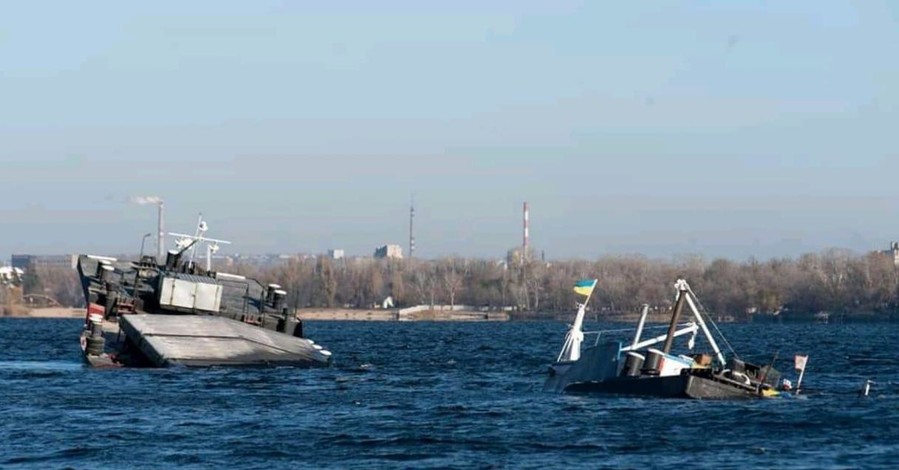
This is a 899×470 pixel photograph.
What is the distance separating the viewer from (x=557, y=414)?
51.8 meters

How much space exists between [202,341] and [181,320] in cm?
150

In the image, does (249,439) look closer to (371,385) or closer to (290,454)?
(290,454)

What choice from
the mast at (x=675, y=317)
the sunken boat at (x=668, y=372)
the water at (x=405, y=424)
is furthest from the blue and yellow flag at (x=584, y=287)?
the water at (x=405, y=424)

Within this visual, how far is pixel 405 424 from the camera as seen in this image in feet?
164

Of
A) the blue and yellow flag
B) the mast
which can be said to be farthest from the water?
the blue and yellow flag

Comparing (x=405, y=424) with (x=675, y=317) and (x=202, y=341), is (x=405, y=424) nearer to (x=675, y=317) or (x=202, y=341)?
(x=675, y=317)

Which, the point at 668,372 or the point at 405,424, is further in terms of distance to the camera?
the point at 668,372

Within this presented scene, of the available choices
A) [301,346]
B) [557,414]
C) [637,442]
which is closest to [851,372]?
[301,346]

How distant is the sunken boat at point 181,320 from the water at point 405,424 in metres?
2.07

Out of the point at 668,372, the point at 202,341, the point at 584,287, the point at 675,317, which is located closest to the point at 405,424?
the point at 668,372

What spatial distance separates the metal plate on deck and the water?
163cm

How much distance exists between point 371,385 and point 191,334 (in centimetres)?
1141

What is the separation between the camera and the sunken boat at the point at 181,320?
75.3 metres

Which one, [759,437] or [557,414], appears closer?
[759,437]
